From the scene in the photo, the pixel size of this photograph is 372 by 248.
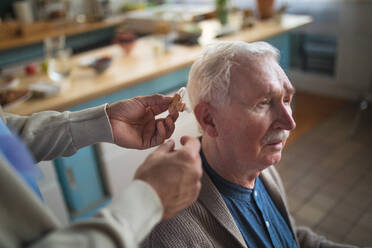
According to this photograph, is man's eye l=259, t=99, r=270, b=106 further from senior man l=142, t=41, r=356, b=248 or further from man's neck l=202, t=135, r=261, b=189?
man's neck l=202, t=135, r=261, b=189

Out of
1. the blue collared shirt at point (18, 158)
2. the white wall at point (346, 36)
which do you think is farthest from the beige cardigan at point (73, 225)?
the white wall at point (346, 36)

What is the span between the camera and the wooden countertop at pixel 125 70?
1864 mm

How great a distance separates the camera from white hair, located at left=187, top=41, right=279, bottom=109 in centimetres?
100

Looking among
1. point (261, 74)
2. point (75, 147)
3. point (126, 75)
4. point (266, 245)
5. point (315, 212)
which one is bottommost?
point (315, 212)

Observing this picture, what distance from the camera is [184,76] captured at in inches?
96.5

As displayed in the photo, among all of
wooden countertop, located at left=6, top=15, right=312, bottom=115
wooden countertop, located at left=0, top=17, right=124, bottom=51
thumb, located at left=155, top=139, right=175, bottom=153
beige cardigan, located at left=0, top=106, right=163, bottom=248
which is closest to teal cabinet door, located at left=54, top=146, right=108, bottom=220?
wooden countertop, located at left=6, top=15, right=312, bottom=115

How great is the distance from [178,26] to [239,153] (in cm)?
244

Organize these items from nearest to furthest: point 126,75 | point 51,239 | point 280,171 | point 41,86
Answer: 1. point 51,239
2. point 41,86
3. point 126,75
4. point 280,171

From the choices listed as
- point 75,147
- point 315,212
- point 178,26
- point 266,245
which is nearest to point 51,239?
point 75,147

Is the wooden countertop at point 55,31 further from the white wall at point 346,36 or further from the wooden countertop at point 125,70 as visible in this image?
the white wall at point 346,36

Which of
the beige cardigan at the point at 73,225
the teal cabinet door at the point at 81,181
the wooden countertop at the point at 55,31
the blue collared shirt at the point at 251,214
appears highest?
the beige cardigan at the point at 73,225

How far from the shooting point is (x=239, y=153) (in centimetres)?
107

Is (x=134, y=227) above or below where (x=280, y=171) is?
above

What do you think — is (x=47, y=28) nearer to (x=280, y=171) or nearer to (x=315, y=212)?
(x=280, y=171)
